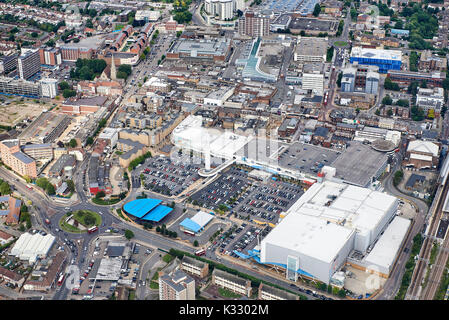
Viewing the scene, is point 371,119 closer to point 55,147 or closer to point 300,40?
point 300,40

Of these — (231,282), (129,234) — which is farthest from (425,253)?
(129,234)

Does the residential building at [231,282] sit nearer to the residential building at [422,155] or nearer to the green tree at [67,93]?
the residential building at [422,155]

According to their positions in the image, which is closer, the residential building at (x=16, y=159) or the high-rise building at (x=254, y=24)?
the residential building at (x=16, y=159)

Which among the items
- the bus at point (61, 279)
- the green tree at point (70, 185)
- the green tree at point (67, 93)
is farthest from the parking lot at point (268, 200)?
the green tree at point (67, 93)

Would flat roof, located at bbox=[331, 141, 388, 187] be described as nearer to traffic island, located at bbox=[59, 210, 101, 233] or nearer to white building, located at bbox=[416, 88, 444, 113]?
white building, located at bbox=[416, 88, 444, 113]

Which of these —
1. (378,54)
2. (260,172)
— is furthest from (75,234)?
(378,54)

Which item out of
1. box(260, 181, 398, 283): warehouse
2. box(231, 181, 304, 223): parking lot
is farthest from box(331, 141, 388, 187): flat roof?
box(231, 181, 304, 223): parking lot

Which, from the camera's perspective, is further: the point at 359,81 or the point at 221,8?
the point at 221,8

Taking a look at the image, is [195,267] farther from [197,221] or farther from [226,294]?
[197,221]
